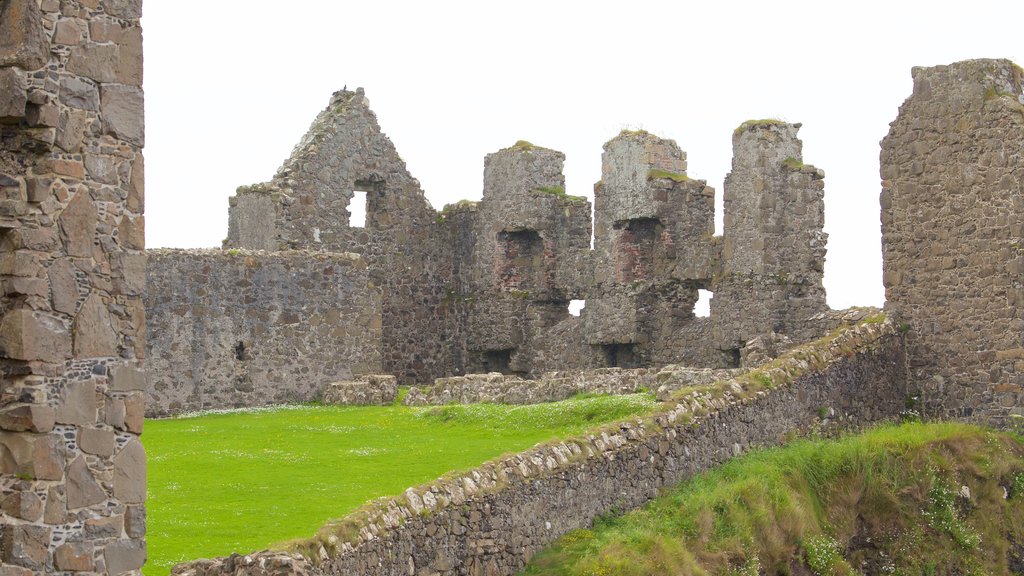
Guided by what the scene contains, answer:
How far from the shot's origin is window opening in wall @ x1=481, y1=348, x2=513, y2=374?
116ft

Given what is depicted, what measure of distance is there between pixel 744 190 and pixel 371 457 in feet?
38.0

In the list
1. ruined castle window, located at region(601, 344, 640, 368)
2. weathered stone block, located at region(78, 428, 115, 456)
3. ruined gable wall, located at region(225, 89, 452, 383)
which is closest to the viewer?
weathered stone block, located at region(78, 428, 115, 456)

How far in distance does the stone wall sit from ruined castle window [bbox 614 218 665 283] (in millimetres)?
5667

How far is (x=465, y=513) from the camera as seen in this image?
15969 millimetres

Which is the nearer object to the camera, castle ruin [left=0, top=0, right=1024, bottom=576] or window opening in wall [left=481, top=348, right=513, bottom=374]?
castle ruin [left=0, top=0, right=1024, bottom=576]

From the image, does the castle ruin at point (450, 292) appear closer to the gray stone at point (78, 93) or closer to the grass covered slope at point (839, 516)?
the gray stone at point (78, 93)

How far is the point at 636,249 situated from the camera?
3188 cm

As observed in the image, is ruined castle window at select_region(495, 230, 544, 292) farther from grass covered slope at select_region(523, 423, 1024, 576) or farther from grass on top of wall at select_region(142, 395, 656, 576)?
grass covered slope at select_region(523, 423, 1024, 576)

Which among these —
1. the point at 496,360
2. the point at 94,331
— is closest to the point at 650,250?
the point at 496,360

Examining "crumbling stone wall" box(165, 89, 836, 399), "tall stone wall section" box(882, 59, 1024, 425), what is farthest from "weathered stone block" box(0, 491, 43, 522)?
"crumbling stone wall" box(165, 89, 836, 399)

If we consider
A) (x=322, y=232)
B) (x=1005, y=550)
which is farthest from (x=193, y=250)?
(x=1005, y=550)

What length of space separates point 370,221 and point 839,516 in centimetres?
1769

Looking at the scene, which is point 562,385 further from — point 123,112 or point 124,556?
point 123,112

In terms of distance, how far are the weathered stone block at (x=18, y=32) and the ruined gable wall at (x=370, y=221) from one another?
21.1 meters
